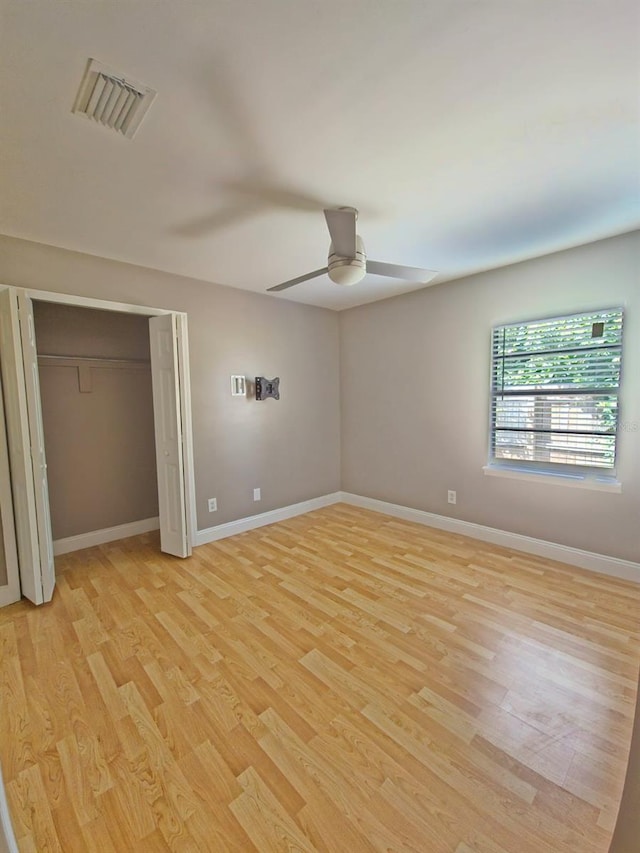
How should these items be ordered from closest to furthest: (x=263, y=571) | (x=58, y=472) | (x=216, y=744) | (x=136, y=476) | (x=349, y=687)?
(x=216, y=744), (x=349, y=687), (x=263, y=571), (x=58, y=472), (x=136, y=476)

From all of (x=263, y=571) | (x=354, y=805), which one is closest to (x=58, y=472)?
(x=263, y=571)

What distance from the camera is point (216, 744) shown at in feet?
4.61

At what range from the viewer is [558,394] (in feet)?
9.44

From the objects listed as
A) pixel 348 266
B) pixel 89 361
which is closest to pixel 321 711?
pixel 348 266

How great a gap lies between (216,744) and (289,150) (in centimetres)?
255

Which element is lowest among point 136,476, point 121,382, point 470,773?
point 470,773

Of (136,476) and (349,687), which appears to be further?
(136,476)

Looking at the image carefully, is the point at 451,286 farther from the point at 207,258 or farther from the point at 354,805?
the point at 354,805

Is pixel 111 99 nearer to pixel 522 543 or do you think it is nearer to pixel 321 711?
pixel 321 711

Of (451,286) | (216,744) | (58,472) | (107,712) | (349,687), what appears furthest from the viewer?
(451,286)

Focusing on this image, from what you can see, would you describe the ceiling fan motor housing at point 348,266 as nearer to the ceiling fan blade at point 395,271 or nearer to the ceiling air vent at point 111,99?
the ceiling fan blade at point 395,271

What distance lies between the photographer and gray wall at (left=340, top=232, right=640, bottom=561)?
2574 millimetres

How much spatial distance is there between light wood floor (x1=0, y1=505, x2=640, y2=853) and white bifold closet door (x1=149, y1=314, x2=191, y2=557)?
0.44m

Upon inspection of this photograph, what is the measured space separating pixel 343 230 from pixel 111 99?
1.11 metres
